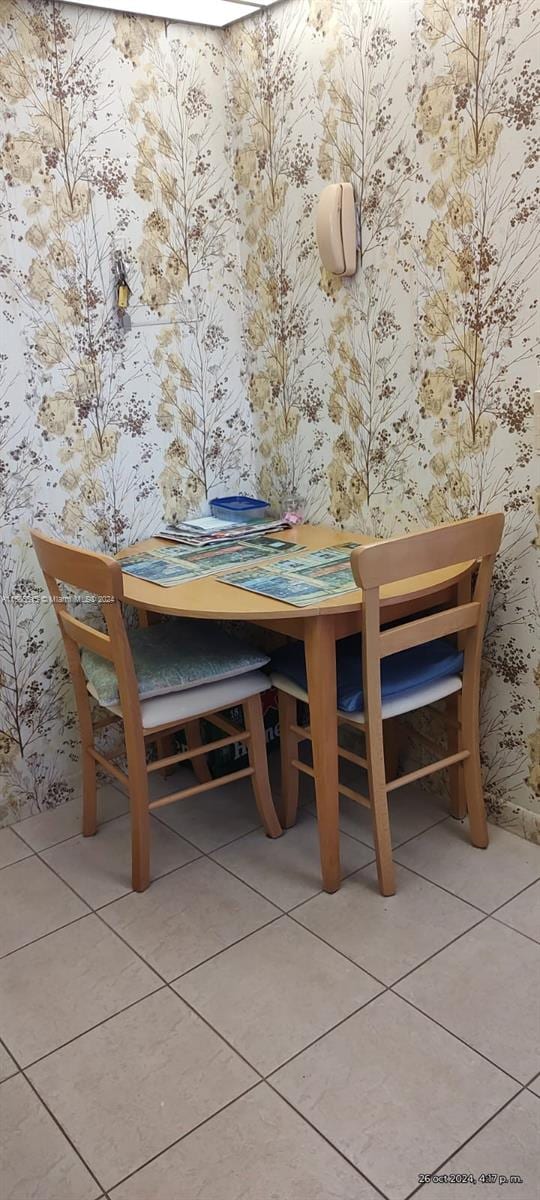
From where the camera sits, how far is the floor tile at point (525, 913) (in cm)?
185

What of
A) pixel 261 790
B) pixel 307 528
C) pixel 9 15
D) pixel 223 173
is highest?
pixel 9 15

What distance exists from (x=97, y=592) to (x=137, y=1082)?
3.07 ft

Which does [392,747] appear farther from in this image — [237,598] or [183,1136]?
[183,1136]

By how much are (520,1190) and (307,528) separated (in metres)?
1.67

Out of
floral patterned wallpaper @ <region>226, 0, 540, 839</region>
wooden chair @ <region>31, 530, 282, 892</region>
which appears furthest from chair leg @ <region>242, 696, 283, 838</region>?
floral patterned wallpaper @ <region>226, 0, 540, 839</region>

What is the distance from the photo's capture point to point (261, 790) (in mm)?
2195

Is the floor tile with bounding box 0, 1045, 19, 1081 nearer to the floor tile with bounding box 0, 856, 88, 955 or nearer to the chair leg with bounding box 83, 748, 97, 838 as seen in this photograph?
the floor tile with bounding box 0, 856, 88, 955

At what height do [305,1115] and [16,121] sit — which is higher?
[16,121]

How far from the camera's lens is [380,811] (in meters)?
1.94

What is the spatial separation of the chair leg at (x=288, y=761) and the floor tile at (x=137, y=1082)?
657 millimetres

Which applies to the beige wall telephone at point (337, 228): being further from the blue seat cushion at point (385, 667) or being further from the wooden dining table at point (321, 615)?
the blue seat cushion at point (385, 667)

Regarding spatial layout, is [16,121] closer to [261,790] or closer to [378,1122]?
[261,790]

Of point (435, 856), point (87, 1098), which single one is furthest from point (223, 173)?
point (87, 1098)

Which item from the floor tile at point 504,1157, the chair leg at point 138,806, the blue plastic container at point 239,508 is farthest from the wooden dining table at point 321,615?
the floor tile at point 504,1157
